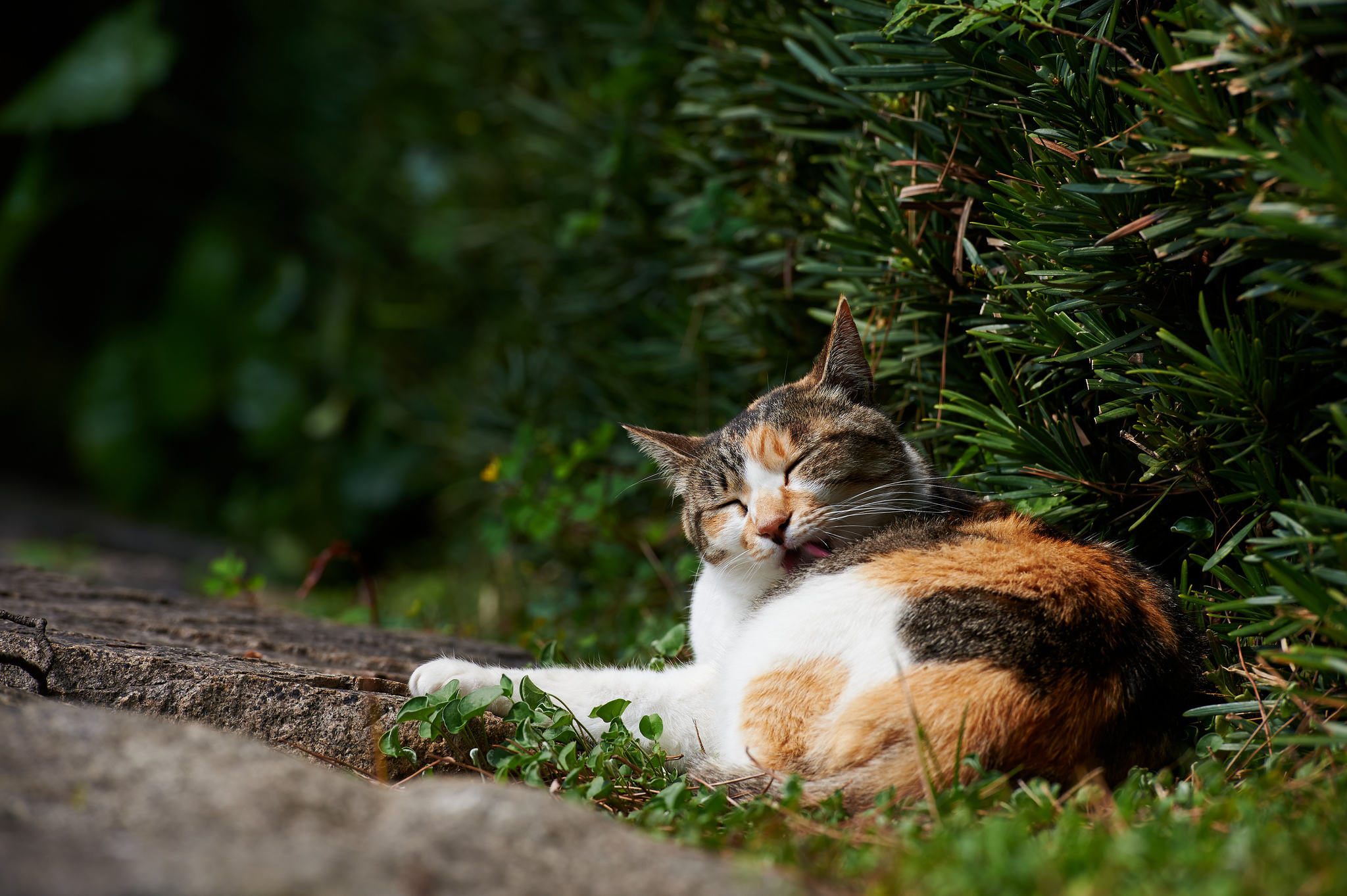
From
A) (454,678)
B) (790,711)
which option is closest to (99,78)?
(454,678)

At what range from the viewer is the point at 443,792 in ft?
4.15

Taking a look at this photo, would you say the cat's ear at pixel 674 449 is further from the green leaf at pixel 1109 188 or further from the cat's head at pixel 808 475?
the green leaf at pixel 1109 188

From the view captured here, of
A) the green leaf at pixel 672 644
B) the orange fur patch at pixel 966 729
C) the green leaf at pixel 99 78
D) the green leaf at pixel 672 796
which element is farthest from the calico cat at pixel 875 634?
the green leaf at pixel 99 78

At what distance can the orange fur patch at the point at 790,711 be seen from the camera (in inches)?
70.6

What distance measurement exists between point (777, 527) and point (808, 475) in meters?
0.17

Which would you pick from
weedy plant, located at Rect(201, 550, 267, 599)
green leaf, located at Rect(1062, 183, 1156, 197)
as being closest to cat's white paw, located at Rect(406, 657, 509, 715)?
green leaf, located at Rect(1062, 183, 1156, 197)

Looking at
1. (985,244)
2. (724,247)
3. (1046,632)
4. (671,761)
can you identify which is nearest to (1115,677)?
(1046,632)

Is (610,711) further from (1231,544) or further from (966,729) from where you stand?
(1231,544)

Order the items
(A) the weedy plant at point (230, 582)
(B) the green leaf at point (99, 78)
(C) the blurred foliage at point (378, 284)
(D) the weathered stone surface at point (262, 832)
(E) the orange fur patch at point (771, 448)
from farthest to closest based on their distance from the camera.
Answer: (B) the green leaf at point (99, 78), (C) the blurred foliage at point (378, 284), (A) the weedy plant at point (230, 582), (E) the orange fur patch at point (771, 448), (D) the weathered stone surface at point (262, 832)

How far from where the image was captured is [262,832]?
1.13m

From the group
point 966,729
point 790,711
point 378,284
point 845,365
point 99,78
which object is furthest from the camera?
point 378,284

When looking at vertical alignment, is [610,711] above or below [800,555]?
below

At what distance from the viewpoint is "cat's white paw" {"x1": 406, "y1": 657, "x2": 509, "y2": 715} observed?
2.11 metres

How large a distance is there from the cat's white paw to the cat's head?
65 cm
